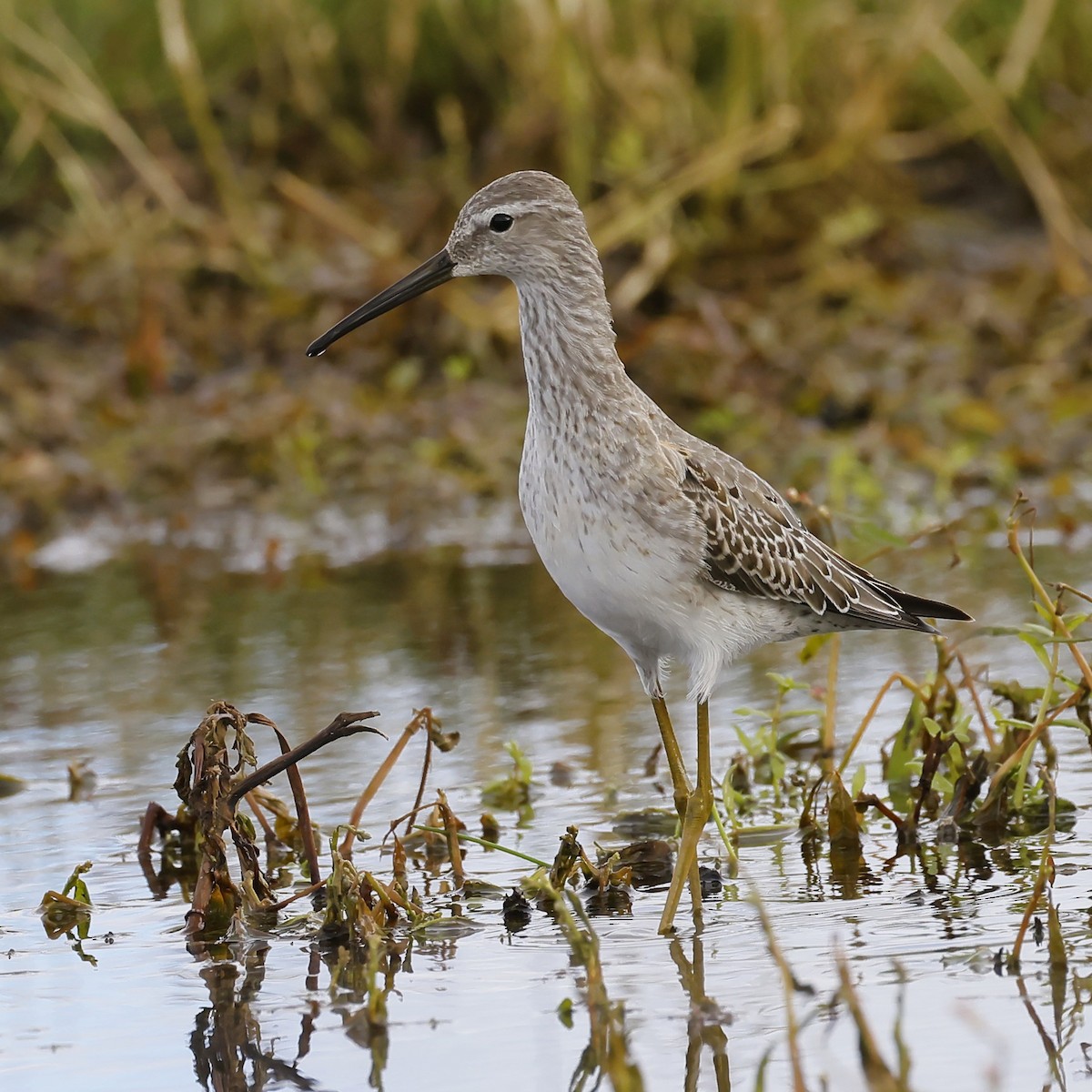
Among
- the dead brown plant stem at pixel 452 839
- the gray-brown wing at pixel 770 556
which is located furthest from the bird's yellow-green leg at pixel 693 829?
the dead brown plant stem at pixel 452 839

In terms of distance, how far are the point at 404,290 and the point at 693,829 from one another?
5.70 ft

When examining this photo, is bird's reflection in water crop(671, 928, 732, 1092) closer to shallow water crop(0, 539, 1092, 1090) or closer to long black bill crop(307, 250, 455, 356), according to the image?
shallow water crop(0, 539, 1092, 1090)

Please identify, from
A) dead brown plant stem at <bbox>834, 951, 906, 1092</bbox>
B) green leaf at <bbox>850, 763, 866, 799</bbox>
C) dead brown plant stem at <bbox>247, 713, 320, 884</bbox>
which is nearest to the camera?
dead brown plant stem at <bbox>834, 951, 906, 1092</bbox>

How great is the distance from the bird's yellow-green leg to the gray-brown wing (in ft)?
1.30

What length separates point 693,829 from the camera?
16.4 feet

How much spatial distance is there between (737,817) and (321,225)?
6911 mm

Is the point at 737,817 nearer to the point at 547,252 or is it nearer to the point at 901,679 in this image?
the point at 901,679

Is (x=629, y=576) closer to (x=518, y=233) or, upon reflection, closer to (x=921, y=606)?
(x=518, y=233)

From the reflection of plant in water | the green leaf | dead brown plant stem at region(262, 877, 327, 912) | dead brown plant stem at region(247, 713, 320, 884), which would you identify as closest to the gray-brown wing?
the reflection of plant in water

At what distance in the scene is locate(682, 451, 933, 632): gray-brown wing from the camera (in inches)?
205

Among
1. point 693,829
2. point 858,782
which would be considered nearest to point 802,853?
point 858,782

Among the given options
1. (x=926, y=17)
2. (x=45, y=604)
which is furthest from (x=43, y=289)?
(x=926, y=17)

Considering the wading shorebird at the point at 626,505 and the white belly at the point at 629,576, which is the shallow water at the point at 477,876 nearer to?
the wading shorebird at the point at 626,505

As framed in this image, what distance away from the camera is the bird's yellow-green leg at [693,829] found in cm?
474
